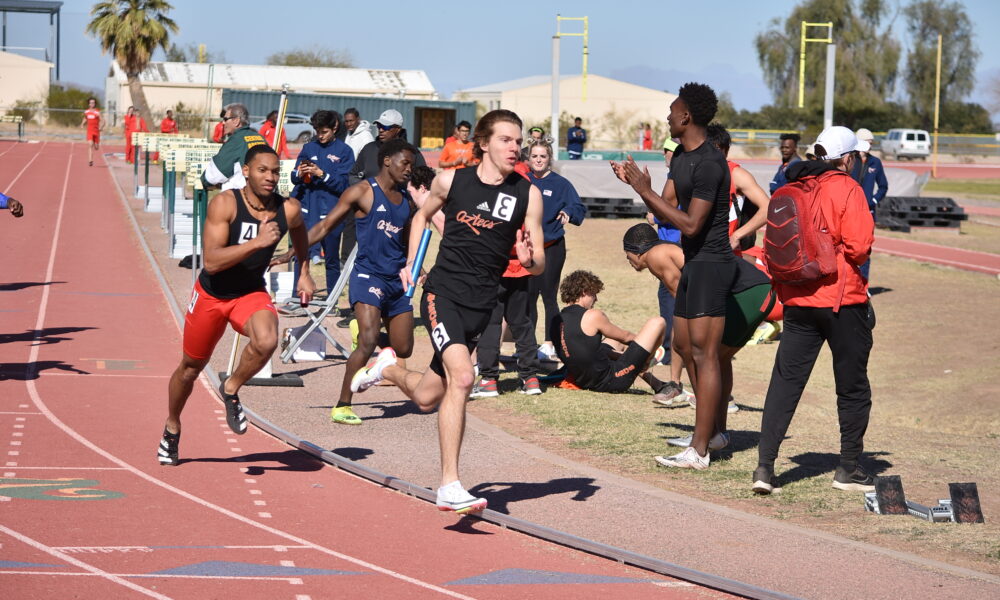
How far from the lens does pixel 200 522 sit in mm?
6691

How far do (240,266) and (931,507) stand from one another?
13.9 feet

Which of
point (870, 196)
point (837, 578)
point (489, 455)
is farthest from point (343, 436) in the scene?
point (870, 196)

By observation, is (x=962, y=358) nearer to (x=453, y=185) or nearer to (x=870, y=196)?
(x=870, y=196)

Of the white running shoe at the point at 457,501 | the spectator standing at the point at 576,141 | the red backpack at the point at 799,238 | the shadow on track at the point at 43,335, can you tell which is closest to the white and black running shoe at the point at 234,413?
the white running shoe at the point at 457,501

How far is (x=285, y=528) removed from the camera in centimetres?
665

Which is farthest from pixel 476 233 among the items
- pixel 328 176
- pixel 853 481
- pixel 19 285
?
pixel 19 285

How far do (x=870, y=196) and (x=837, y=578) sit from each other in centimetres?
1096

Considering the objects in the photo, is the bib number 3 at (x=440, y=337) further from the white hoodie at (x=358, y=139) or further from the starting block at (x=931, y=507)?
the white hoodie at (x=358, y=139)

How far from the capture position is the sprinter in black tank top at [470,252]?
6.59 metres

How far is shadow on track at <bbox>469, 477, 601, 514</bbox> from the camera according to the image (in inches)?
291

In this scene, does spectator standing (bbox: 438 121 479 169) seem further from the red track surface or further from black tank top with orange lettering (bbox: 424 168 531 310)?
black tank top with orange lettering (bbox: 424 168 531 310)

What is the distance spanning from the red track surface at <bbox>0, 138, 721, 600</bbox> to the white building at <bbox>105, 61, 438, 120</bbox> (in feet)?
193

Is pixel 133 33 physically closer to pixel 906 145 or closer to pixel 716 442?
pixel 906 145

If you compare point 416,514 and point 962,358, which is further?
point 962,358
